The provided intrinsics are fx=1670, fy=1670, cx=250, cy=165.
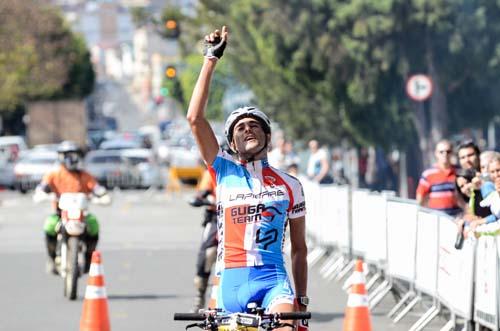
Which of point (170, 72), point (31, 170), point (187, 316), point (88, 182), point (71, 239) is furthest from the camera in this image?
point (31, 170)

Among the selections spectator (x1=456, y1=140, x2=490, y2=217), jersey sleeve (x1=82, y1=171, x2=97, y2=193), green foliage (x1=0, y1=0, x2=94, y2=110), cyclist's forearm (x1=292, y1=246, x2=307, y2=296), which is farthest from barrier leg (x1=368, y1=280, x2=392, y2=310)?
green foliage (x1=0, y1=0, x2=94, y2=110)

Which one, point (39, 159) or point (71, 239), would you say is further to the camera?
point (39, 159)

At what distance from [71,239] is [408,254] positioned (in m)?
3.77

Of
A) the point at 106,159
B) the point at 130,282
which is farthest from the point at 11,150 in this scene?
the point at 130,282

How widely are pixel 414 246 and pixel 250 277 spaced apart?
7837mm

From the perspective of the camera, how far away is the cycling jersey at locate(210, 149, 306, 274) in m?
8.12

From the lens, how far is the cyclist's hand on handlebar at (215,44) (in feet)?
26.3

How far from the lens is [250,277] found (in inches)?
317

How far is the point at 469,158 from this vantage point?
53.1ft

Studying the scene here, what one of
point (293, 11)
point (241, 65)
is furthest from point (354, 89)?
point (241, 65)

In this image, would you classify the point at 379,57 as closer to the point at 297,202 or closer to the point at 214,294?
the point at 214,294

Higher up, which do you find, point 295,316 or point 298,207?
point 298,207

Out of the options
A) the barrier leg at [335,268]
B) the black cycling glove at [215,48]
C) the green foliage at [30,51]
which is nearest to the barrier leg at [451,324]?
the black cycling glove at [215,48]

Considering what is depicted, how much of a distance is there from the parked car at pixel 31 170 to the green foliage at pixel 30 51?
2628 cm
